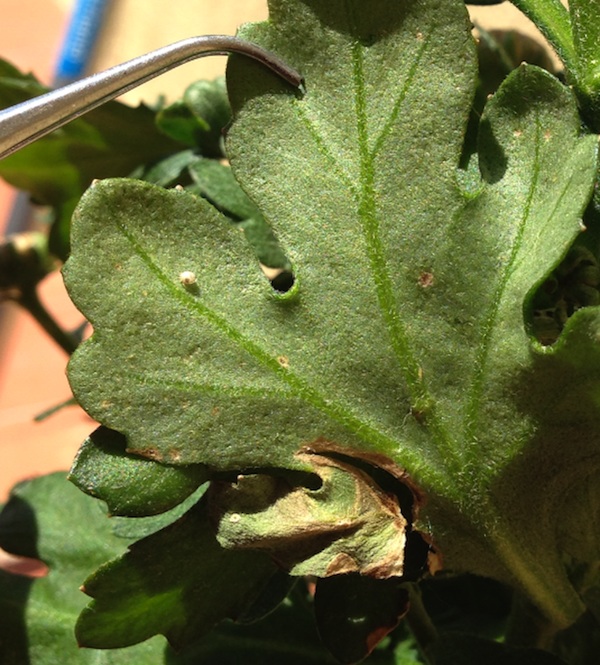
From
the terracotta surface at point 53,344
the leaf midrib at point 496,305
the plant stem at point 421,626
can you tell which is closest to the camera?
the leaf midrib at point 496,305

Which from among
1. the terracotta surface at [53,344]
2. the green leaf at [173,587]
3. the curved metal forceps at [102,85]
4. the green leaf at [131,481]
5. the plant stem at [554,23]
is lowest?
the terracotta surface at [53,344]

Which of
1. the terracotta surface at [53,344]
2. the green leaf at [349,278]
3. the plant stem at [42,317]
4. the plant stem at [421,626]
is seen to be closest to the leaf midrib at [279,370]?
the green leaf at [349,278]

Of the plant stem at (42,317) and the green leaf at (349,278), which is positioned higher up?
the green leaf at (349,278)

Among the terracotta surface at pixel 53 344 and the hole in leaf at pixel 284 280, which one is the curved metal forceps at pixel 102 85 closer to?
the hole in leaf at pixel 284 280

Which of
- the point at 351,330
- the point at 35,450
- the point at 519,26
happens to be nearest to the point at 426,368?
the point at 351,330

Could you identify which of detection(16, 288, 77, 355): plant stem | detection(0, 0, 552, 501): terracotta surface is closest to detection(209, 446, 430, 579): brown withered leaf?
detection(16, 288, 77, 355): plant stem

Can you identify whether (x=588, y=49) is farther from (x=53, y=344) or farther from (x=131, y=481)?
(x=53, y=344)
